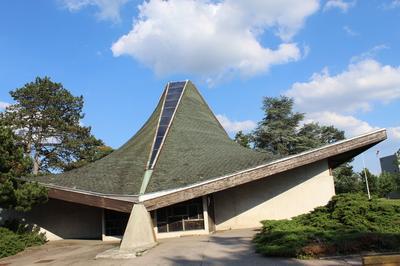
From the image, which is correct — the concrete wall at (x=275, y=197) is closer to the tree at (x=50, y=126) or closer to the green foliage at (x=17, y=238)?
the green foliage at (x=17, y=238)

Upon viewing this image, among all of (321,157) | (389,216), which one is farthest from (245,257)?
(321,157)

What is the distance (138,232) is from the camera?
13.1 meters

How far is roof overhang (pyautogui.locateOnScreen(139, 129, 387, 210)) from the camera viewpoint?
14.4 m

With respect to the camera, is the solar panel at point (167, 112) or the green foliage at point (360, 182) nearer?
the solar panel at point (167, 112)

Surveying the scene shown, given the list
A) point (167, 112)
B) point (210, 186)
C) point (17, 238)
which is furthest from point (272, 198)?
point (17, 238)

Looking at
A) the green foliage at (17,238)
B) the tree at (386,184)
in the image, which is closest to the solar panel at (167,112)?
the green foliage at (17,238)

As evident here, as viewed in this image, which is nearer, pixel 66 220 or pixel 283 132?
pixel 66 220

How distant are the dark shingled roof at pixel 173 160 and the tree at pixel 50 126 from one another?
526 inches

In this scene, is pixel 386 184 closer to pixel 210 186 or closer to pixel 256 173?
pixel 256 173

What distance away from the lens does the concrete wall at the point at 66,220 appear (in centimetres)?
1903

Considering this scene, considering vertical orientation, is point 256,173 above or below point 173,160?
below

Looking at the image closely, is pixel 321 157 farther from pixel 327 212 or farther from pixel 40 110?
pixel 40 110

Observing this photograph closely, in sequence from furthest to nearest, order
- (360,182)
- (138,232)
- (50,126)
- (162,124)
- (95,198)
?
(360,182)
(50,126)
(162,124)
(95,198)
(138,232)

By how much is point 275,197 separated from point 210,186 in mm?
3849
